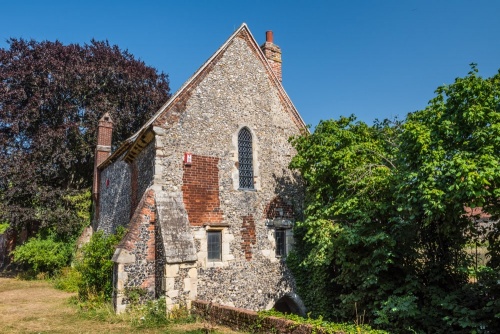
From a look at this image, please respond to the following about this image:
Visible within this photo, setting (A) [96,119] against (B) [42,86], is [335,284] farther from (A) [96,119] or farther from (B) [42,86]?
(B) [42,86]

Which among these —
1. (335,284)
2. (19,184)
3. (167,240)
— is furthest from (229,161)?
(19,184)

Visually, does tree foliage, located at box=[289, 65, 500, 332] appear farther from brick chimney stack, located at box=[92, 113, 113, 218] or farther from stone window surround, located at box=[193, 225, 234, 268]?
brick chimney stack, located at box=[92, 113, 113, 218]

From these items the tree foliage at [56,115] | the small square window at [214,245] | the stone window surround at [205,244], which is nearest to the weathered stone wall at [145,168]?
the stone window surround at [205,244]

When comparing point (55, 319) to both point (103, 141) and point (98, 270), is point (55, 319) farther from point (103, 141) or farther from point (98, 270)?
point (103, 141)

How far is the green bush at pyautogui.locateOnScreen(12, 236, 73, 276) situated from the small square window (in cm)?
1317

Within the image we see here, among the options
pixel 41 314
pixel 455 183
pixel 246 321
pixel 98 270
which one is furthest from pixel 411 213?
pixel 41 314

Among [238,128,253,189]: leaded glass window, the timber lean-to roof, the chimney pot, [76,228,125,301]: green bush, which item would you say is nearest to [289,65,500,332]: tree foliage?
[238,128,253,189]: leaded glass window

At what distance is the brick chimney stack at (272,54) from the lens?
17062 millimetres

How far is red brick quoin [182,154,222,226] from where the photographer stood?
1253 centimetres

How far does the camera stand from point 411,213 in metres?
9.26

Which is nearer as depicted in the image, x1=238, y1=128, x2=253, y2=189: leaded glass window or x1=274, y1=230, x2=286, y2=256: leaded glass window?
x1=238, y1=128, x2=253, y2=189: leaded glass window

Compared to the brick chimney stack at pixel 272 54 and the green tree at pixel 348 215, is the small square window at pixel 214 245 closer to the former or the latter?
the green tree at pixel 348 215

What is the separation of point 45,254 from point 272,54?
17.1 meters

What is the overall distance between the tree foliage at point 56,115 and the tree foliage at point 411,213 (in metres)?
17.0
